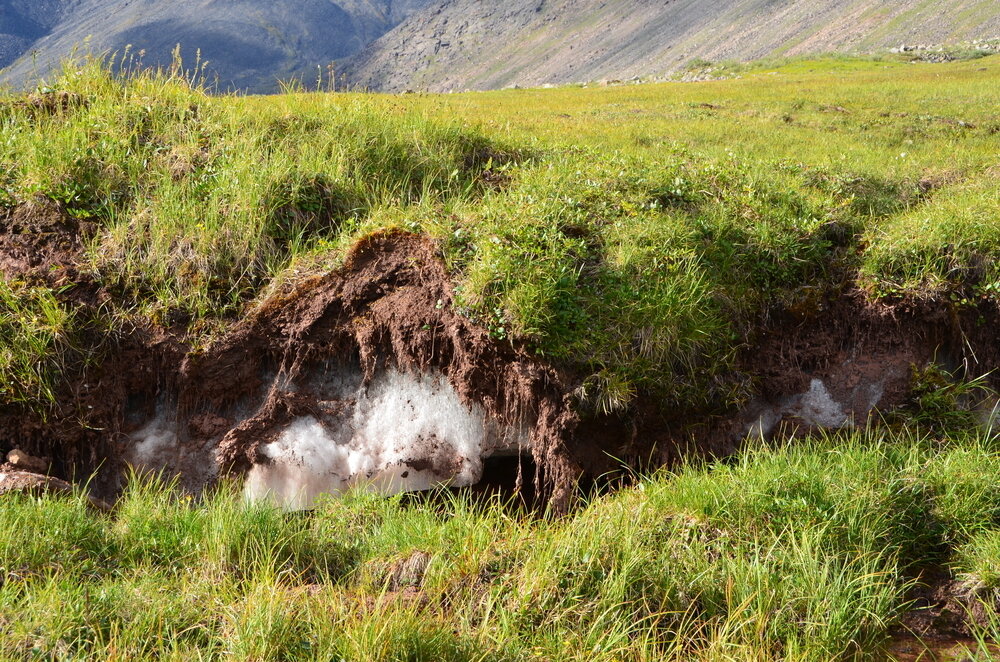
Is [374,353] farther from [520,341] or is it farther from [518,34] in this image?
[518,34]

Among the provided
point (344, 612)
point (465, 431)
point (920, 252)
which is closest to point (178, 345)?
point (465, 431)

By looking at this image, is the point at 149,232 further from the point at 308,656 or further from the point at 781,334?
the point at 781,334

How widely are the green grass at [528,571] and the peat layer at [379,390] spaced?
0.77 metres

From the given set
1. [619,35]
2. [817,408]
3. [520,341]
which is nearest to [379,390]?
[520,341]

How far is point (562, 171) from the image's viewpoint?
269 inches

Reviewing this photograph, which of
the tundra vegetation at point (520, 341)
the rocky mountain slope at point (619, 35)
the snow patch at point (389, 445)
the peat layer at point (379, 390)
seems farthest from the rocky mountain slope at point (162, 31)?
the snow patch at point (389, 445)

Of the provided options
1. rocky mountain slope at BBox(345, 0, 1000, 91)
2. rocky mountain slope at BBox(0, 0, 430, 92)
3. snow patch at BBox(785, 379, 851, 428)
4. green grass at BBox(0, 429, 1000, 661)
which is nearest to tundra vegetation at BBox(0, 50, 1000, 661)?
green grass at BBox(0, 429, 1000, 661)

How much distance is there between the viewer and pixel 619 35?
12088cm

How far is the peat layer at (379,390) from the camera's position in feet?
17.7

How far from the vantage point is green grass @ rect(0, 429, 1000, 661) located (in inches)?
126

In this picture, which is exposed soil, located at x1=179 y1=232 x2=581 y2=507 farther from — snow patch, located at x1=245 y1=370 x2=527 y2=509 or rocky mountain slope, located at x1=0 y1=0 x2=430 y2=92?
rocky mountain slope, located at x1=0 y1=0 x2=430 y2=92

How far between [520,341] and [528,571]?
1.90m

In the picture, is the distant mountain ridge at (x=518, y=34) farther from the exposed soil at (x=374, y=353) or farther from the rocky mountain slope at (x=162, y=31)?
the exposed soil at (x=374, y=353)

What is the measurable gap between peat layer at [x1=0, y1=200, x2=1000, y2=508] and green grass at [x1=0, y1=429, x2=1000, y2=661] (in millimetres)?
770
